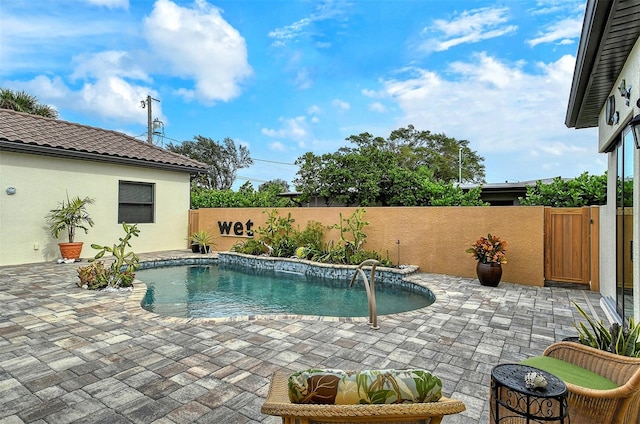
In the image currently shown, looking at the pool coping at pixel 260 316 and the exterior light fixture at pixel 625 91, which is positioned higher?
the exterior light fixture at pixel 625 91

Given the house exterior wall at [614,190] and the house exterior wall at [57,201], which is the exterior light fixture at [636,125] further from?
the house exterior wall at [57,201]

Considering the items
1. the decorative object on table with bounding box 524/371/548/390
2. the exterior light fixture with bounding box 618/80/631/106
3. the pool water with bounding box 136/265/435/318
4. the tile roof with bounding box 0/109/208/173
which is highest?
the tile roof with bounding box 0/109/208/173

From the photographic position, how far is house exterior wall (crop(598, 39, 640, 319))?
3.65 metres

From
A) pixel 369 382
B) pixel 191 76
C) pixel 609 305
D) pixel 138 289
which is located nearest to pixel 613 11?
pixel 369 382

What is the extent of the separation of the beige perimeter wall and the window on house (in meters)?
6.08

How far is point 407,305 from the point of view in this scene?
6.91 metres

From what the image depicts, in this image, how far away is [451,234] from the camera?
354 inches

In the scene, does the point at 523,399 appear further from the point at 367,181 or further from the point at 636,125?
the point at 367,181

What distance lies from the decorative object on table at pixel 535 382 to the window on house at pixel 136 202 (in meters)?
13.1

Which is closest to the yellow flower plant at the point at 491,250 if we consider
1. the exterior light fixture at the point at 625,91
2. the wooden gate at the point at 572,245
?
the wooden gate at the point at 572,245

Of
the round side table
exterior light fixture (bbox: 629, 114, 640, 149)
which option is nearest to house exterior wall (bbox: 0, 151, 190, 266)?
the round side table

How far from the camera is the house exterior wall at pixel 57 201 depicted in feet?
31.7

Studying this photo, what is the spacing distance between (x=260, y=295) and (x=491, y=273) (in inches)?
201

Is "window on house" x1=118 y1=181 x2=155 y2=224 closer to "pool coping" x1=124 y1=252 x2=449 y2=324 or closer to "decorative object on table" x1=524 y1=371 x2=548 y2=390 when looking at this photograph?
"pool coping" x1=124 y1=252 x2=449 y2=324
